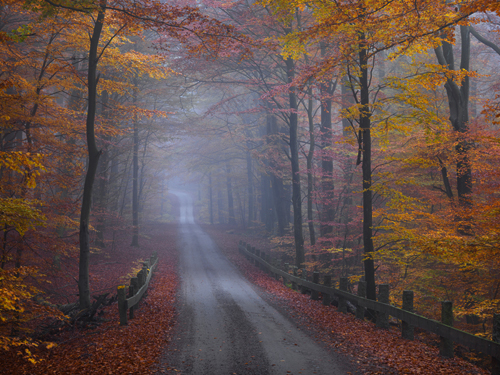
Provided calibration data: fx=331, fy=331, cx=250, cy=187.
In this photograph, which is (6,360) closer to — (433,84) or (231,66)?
(433,84)

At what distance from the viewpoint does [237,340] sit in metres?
7.25

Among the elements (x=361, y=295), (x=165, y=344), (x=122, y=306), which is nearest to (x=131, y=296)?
(x=122, y=306)

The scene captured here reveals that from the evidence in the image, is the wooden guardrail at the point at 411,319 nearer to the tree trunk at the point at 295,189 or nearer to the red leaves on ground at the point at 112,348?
the tree trunk at the point at 295,189

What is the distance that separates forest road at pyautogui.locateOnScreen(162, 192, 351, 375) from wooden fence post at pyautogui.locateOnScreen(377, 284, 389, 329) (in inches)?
80.9

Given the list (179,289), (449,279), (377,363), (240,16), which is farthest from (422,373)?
(240,16)

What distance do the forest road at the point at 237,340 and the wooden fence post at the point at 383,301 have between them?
206 cm

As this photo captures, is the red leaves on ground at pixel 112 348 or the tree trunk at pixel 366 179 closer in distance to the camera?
the red leaves on ground at pixel 112 348

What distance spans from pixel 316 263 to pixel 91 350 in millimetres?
11129

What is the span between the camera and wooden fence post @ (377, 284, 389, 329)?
803cm

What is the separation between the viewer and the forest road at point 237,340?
19.3ft

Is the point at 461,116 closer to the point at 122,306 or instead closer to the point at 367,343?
the point at 367,343

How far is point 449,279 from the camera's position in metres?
10.1

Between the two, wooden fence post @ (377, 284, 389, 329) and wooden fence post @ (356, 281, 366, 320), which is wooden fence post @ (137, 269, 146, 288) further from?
wooden fence post @ (377, 284, 389, 329)

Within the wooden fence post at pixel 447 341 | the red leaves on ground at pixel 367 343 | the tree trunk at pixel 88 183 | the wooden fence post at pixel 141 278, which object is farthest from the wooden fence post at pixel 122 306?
the wooden fence post at pixel 447 341
